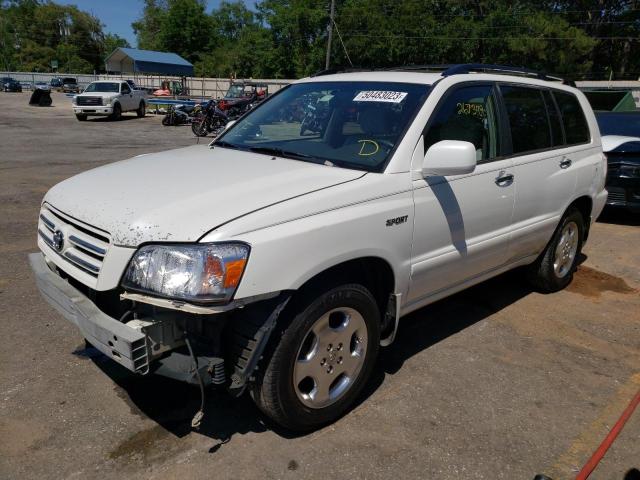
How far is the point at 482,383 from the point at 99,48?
361ft

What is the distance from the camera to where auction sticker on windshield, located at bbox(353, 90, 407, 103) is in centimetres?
349

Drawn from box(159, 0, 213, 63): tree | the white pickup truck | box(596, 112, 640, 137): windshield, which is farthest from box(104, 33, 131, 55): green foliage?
box(596, 112, 640, 137): windshield

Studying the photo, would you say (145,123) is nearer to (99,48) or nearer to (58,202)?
(58,202)

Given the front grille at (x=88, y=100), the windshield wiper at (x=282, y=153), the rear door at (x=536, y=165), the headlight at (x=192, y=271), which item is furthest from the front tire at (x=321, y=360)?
the front grille at (x=88, y=100)

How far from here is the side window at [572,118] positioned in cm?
476

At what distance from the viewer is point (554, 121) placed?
4613 millimetres

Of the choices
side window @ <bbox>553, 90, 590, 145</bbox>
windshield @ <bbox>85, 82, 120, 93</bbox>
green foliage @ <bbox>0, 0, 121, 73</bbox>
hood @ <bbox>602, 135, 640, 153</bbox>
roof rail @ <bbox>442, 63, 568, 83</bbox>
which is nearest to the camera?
roof rail @ <bbox>442, 63, 568, 83</bbox>

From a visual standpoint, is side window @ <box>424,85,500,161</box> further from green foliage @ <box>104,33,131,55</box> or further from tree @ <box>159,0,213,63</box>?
green foliage @ <box>104,33,131,55</box>

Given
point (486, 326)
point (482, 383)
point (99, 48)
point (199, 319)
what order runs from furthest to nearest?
point (99, 48)
point (486, 326)
point (482, 383)
point (199, 319)

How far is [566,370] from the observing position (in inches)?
148

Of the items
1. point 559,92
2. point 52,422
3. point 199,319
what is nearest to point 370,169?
point 199,319

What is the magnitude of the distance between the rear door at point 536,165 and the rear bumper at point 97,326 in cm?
283

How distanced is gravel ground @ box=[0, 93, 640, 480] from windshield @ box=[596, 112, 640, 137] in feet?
16.4

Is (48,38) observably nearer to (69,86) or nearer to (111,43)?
(111,43)
